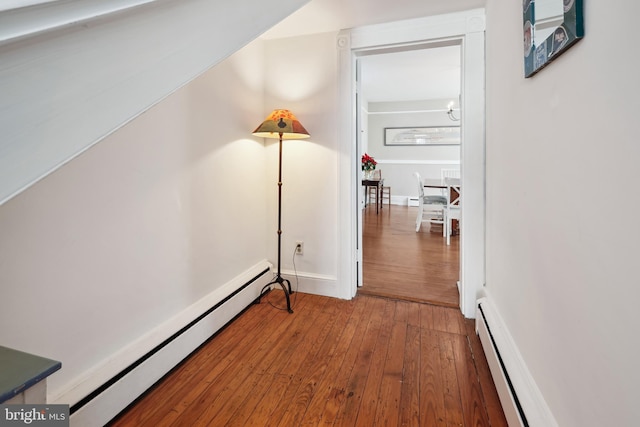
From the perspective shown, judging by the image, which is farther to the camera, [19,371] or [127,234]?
[127,234]

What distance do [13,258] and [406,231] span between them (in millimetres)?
4845

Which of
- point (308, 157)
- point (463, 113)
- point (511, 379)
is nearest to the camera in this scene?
point (511, 379)

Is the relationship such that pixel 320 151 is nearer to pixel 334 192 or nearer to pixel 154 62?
pixel 334 192

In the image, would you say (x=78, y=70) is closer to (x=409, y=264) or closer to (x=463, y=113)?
(x=463, y=113)

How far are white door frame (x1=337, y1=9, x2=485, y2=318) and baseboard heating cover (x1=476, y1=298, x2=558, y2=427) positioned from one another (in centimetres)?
57

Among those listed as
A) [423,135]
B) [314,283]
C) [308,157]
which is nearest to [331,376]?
[314,283]

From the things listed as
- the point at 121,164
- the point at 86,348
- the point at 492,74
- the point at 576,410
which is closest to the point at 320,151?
the point at 492,74

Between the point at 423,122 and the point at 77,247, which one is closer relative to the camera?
the point at 77,247

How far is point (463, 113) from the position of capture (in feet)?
7.75

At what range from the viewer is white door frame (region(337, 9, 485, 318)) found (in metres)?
2.30

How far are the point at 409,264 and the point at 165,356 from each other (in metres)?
2.65

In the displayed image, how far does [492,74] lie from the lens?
202cm

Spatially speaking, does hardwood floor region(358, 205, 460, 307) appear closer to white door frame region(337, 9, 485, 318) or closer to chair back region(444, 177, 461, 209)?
white door frame region(337, 9, 485, 318)

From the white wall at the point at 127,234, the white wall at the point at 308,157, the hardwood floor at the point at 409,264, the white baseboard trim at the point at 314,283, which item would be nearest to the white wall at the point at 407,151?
the hardwood floor at the point at 409,264
